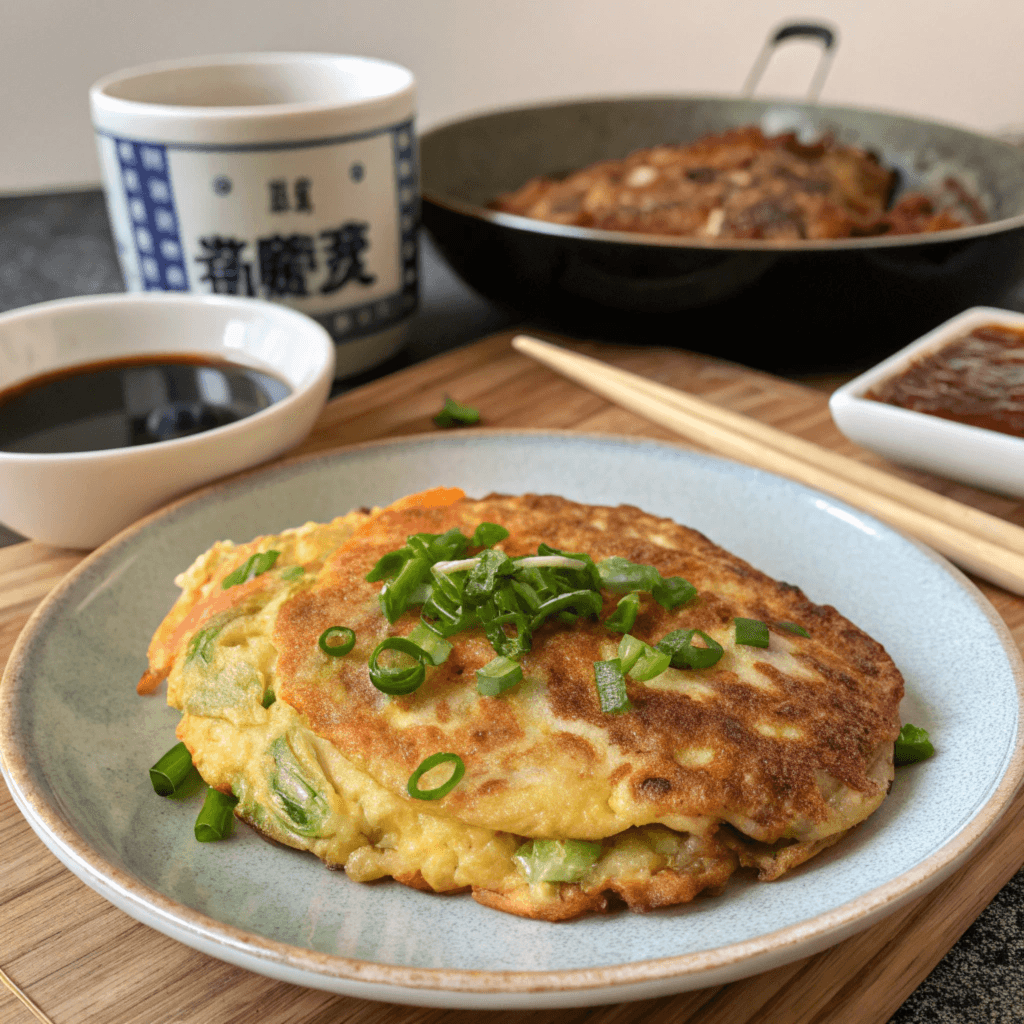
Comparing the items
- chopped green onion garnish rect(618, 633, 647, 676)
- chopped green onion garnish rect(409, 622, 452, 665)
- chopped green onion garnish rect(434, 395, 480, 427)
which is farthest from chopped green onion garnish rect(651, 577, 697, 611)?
chopped green onion garnish rect(434, 395, 480, 427)

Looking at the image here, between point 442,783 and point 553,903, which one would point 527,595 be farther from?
point 553,903

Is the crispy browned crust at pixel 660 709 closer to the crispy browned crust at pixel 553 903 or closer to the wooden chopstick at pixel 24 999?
the crispy browned crust at pixel 553 903

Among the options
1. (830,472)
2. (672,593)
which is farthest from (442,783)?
(830,472)

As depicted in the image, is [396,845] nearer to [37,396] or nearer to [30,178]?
[37,396]

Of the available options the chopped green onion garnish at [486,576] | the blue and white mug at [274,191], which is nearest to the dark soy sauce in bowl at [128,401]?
the blue and white mug at [274,191]

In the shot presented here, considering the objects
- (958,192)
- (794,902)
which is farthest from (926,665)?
(958,192)

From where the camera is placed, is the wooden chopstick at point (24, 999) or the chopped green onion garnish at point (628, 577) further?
the chopped green onion garnish at point (628, 577)

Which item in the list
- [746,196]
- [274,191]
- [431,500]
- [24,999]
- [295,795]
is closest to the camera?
[24,999]
